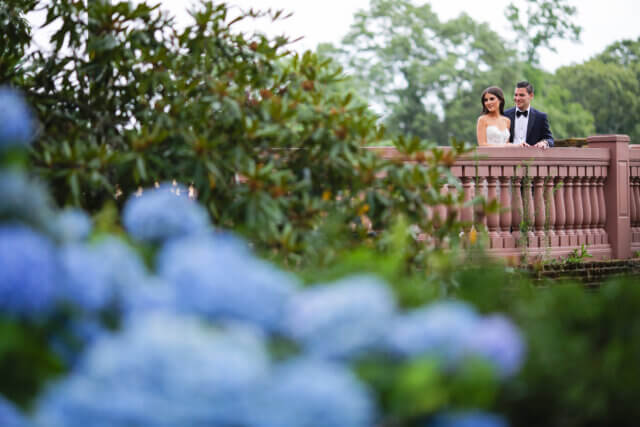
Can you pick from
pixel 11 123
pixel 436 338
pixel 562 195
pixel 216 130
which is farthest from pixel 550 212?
pixel 11 123

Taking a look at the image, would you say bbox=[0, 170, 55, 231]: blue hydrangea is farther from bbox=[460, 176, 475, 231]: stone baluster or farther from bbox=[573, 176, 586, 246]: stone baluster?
bbox=[573, 176, 586, 246]: stone baluster

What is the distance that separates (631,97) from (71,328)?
A: 236 feet

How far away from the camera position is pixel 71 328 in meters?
1.84

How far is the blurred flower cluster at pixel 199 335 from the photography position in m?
1.49

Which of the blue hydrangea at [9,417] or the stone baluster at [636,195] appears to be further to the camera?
the stone baluster at [636,195]

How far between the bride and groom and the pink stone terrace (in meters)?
0.71

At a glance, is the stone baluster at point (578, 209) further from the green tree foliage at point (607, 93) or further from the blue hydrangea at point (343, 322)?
the green tree foliage at point (607, 93)

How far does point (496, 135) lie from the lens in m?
10.2

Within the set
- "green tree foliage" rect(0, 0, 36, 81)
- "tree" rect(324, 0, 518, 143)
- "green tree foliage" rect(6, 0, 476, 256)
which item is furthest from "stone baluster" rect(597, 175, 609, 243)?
"tree" rect(324, 0, 518, 143)

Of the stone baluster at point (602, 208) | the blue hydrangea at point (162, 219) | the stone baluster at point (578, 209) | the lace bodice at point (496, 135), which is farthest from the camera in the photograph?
the lace bodice at point (496, 135)

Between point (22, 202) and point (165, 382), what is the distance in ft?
2.37

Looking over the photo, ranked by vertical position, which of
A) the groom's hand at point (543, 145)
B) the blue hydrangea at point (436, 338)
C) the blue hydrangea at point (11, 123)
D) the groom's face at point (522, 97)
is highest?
the groom's face at point (522, 97)

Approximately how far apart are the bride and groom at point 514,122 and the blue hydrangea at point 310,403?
865cm

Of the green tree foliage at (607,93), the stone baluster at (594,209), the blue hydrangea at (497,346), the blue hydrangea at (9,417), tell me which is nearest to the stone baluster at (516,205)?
the stone baluster at (594,209)
